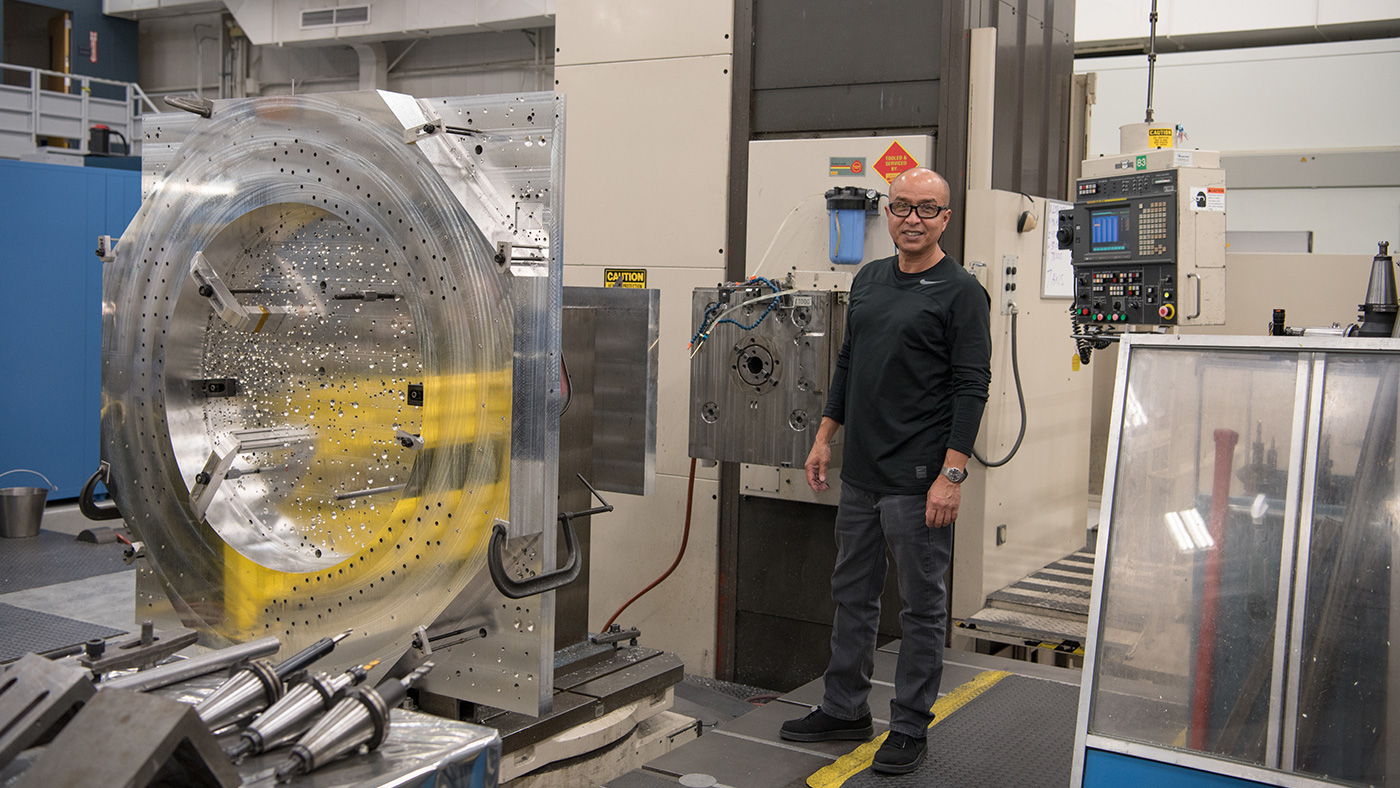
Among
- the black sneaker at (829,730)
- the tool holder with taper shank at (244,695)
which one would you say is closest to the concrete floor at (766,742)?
the black sneaker at (829,730)

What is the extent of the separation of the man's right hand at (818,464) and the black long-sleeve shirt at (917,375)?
0.18 meters

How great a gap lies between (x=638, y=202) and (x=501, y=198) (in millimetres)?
2319

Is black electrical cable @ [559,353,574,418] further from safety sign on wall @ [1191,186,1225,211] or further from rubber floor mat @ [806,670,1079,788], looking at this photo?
safety sign on wall @ [1191,186,1225,211]

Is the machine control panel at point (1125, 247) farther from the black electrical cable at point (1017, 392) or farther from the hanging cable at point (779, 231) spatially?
the hanging cable at point (779, 231)

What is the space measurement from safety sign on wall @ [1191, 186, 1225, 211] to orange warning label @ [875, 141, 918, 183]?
1.23 metres

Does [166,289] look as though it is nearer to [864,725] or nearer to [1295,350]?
[864,725]

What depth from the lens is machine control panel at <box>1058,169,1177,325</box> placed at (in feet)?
14.9

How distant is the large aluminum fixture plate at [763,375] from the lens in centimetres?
395

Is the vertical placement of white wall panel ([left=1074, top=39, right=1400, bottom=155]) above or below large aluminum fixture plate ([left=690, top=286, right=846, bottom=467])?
above

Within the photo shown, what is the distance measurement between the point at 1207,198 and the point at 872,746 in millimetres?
2768

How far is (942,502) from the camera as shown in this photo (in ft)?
9.86

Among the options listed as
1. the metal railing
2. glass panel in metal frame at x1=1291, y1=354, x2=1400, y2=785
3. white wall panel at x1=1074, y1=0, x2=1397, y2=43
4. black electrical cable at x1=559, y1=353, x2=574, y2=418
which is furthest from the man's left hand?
the metal railing

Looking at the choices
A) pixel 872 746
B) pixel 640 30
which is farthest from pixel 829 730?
pixel 640 30

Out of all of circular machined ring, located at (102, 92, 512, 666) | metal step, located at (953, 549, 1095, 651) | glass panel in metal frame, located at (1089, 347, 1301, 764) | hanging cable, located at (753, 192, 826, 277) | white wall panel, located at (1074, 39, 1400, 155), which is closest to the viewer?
glass panel in metal frame, located at (1089, 347, 1301, 764)
